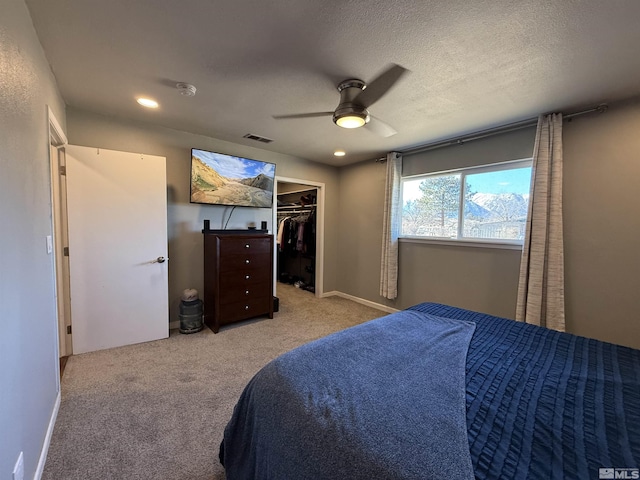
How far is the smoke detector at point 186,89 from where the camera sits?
2100 millimetres

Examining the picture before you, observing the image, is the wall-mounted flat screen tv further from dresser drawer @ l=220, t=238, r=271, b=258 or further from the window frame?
the window frame

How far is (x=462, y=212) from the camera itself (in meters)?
3.34

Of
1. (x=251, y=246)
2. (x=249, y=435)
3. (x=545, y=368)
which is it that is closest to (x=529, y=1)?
(x=545, y=368)

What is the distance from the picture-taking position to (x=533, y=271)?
8.37ft

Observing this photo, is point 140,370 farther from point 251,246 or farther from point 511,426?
point 511,426

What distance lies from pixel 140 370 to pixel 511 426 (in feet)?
8.86

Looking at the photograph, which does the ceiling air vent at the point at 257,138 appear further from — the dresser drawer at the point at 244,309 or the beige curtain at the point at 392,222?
the dresser drawer at the point at 244,309

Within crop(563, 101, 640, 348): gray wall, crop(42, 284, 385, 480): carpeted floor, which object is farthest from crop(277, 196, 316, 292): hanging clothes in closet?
crop(563, 101, 640, 348): gray wall

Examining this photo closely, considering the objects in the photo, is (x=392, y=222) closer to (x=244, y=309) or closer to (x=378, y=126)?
(x=378, y=126)

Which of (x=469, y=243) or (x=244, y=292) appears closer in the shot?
(x=469, y=243)

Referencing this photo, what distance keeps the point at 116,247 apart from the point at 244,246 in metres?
1.29

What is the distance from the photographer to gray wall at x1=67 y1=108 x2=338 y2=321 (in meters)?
2.74

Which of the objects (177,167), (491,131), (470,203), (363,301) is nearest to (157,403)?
(177,167)

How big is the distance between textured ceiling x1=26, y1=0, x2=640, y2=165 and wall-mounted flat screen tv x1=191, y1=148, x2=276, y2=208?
2.09ft
